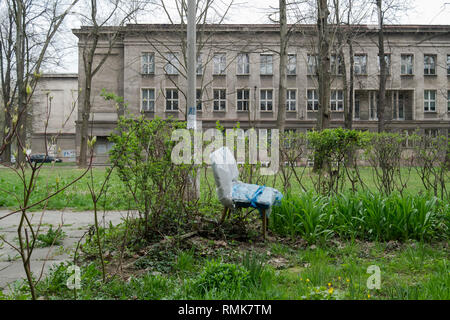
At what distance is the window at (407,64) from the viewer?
3797 centimetres

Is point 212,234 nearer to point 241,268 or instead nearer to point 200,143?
point 200,143

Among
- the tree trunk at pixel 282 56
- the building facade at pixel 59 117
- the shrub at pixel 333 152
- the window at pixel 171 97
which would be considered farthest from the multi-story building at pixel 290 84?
the shrub at pixel 333 152

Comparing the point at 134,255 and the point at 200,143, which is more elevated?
the point at 200,143

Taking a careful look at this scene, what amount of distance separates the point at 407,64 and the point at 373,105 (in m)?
5.50

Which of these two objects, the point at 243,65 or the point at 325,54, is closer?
the point at 325,54

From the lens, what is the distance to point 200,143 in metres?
4.68

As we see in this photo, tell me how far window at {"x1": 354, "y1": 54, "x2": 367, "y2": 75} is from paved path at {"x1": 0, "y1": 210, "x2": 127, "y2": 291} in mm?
35868

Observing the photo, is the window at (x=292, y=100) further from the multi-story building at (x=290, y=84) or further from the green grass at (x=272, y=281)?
the green grass at (x=272, y=281)

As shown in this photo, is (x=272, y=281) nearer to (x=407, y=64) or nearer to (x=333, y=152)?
(x=333, y=152)

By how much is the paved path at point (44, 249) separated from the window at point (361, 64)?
35868 millimetres

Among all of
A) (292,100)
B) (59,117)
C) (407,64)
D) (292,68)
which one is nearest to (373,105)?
(407,64)

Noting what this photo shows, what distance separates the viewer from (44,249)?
461 centimetres

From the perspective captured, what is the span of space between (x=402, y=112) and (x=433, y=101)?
3082 millimetres
